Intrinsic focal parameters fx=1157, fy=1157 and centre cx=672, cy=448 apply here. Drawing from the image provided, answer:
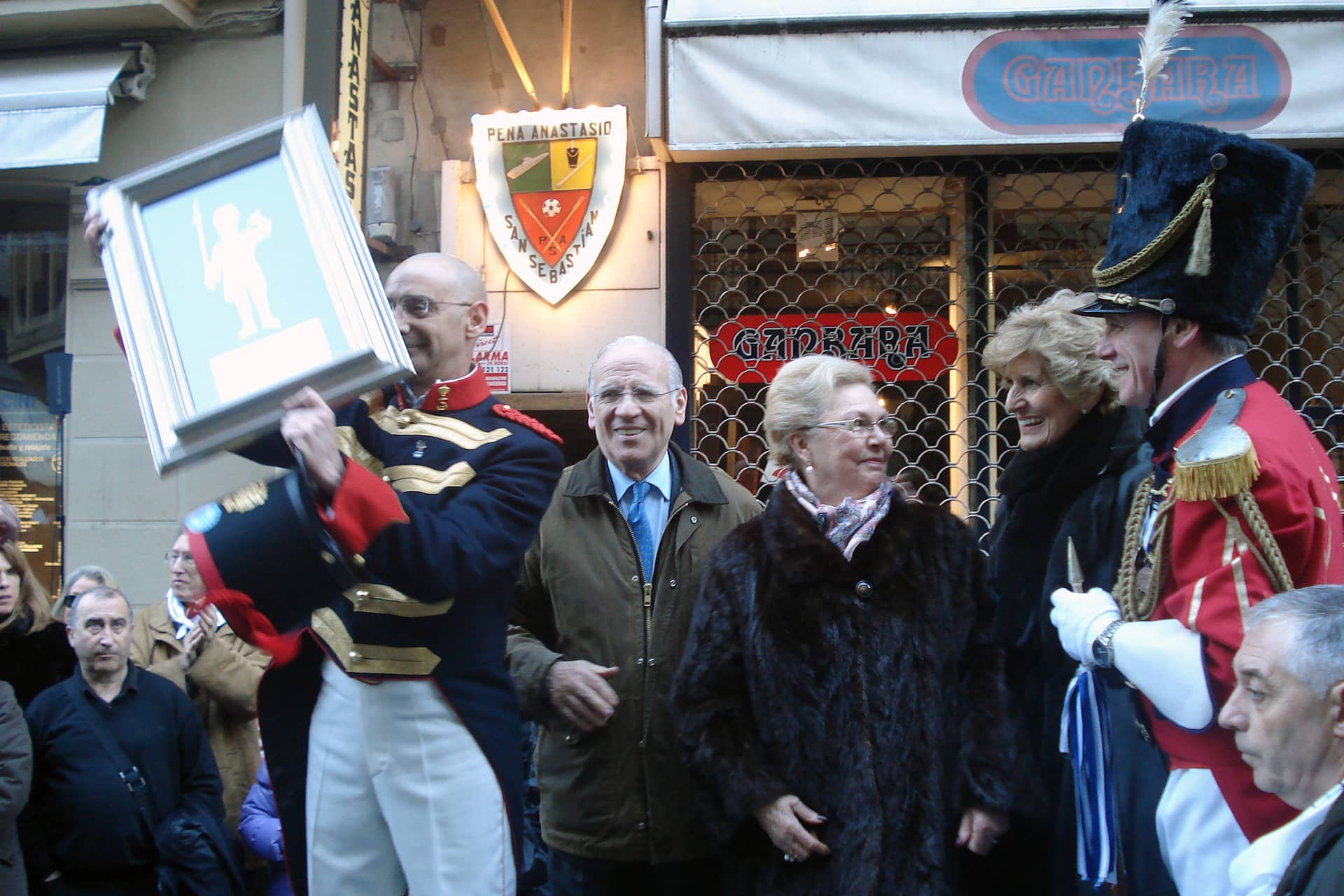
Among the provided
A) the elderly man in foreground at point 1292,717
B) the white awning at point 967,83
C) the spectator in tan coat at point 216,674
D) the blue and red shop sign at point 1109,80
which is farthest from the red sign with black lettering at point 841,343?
the elderly man in foreground at point 1292,717

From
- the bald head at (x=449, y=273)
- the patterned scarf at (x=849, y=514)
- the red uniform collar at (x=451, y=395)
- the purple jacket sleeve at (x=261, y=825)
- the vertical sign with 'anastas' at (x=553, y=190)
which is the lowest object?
the purple jacket sleeve at (x=261, y=825)

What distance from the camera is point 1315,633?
5.56 ft

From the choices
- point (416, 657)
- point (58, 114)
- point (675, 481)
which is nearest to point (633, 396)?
point (675, 481)

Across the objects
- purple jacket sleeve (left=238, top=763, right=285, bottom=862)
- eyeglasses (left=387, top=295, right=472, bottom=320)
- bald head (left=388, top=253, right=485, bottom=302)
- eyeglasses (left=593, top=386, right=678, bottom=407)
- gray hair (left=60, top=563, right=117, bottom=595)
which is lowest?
purple jacket sleeve (left=238, top=763, right=285, bottom=862)

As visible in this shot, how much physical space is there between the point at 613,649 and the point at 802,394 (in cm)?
80

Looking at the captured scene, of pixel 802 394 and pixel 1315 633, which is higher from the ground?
pixel 802 394

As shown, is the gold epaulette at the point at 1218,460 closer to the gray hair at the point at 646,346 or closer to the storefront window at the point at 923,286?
the gray hair at the point at 646,346

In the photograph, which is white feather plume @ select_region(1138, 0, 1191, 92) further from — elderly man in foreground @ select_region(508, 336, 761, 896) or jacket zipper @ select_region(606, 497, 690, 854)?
jacket zipper @ select_region(606, 497, 690, 854)

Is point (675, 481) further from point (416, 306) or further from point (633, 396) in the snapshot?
point (416, 306)

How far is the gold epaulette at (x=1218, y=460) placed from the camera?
1941 mm

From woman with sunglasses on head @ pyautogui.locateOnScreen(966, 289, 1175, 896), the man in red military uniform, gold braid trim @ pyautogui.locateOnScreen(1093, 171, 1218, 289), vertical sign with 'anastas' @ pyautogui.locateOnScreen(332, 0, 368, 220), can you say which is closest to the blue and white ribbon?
woman with sunglasses on head @ pyautogui.locateOnScreen(966, 289, 1175, 896)

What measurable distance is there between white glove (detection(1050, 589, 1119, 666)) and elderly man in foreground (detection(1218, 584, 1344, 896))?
17.4 inches

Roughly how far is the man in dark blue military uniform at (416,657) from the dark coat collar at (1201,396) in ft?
3.97

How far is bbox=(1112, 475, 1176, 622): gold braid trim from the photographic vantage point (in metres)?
2.18
